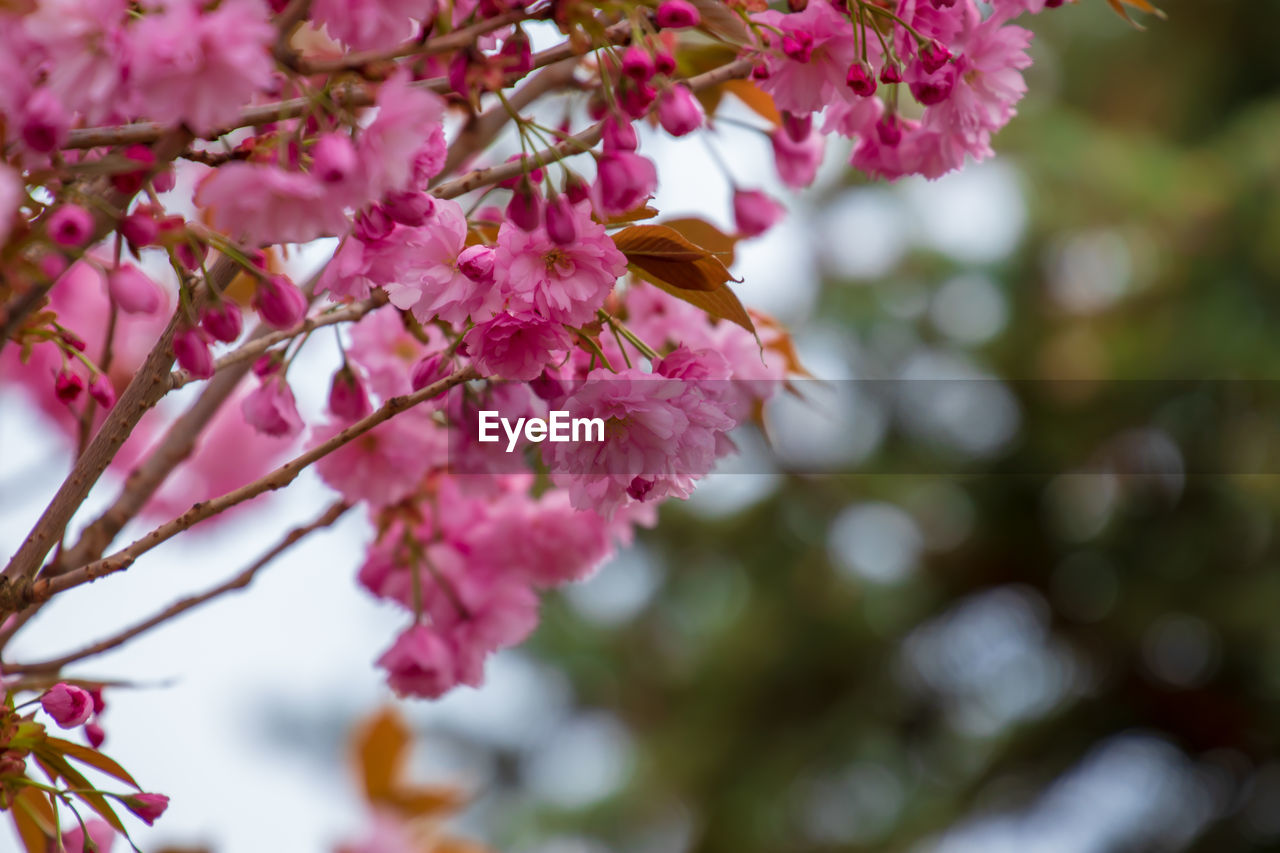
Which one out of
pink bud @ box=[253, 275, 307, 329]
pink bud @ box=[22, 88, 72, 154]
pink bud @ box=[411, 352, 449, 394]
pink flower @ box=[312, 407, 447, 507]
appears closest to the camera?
pink bud @ box=[22, 88, 72, 154]

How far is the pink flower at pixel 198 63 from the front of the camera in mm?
296

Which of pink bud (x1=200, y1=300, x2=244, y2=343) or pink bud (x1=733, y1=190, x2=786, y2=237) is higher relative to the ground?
pink bud (x1=733, y1=190, x2=786, y2=237)

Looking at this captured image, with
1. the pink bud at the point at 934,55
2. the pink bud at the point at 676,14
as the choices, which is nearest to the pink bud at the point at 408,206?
the pink bud at the point at 676,14

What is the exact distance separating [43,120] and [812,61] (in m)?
0.30

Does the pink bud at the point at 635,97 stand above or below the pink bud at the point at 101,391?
above

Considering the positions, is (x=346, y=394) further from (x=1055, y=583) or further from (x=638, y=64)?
(x=1055, y=583)

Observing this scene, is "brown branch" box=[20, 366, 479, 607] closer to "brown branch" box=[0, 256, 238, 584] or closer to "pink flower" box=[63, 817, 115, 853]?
"brown branch" box=[0, 256, 238, 584]

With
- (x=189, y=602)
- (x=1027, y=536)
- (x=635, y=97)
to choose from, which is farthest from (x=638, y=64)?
(x=1027, y=536)

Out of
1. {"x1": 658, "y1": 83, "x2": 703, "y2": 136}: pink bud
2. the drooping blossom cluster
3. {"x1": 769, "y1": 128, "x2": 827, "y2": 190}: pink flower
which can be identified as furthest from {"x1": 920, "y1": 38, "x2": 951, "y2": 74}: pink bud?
{"x1": 769, "y1": 128, "x2": 827, "y2": 190}: pink flower

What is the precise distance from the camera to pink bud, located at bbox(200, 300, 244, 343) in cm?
40

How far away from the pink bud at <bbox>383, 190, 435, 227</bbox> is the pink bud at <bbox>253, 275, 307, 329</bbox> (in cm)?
5

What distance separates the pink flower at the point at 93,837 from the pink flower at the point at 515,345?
267 mm

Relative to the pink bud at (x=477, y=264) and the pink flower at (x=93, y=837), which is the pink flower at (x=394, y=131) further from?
the pink flower at (x=93, y=837)

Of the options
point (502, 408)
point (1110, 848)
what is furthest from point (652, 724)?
point (502, 408)
